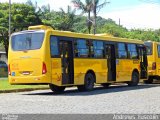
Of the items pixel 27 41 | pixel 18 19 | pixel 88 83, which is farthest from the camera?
pixel 18 19

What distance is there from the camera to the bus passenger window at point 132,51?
28016mm

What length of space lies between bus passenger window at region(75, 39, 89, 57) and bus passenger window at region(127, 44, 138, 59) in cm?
509

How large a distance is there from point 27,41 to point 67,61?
2.10m

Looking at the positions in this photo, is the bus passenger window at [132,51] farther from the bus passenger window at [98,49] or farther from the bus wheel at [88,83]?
the bus wheel at [88,83]

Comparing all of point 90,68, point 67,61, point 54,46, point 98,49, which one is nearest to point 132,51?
point 98,49

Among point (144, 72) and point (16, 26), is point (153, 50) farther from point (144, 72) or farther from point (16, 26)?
point (16, 26)

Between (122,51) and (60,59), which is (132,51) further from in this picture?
(60,59)

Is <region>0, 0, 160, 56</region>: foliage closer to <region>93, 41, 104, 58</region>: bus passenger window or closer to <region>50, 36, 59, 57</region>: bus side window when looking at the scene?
<region>93, 41, 104, 58</region>: bus passenger window

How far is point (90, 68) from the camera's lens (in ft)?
77.5

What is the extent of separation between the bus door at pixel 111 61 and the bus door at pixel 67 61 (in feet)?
12.9

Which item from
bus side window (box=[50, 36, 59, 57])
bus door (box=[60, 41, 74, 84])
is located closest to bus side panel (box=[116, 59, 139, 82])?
bus door (box=[60, 41, 74, 84])

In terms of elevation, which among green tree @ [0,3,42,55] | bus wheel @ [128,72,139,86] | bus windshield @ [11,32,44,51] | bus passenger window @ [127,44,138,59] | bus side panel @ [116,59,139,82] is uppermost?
green tree @ [0,3,42,55]

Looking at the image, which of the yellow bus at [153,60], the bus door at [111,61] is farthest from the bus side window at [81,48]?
the yellow bus at [153,60]

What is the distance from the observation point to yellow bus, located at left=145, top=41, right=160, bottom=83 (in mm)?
32247
